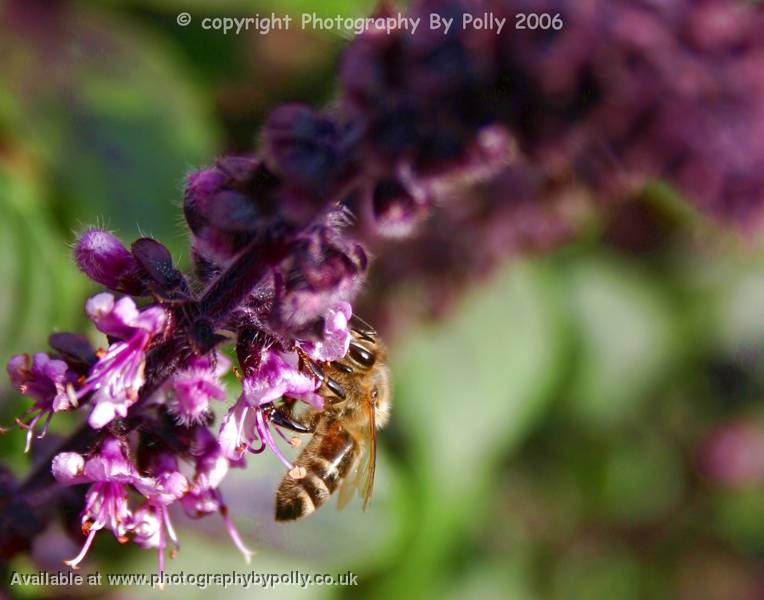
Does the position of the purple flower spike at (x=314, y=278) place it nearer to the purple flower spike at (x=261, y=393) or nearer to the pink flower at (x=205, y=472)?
the purple flower spike at (x=261, y=393)

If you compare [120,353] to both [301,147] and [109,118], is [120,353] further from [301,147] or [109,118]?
[109,118]

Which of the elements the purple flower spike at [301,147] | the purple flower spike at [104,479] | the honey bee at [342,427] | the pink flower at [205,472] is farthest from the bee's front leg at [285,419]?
the purple flower spike at [301,147]

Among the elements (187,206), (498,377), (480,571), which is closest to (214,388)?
(187,206)

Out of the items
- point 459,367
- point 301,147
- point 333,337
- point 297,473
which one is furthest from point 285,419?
point 459,367

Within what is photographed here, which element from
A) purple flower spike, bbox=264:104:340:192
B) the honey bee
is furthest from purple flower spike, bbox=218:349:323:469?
purple flower spike, bbox=264:104:340:192

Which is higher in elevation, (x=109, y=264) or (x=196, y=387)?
(x=109, y=264)

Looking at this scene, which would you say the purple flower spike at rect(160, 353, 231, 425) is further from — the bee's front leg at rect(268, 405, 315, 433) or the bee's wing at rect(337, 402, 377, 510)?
the bee's wing at rect(337, 402, 377, 510)

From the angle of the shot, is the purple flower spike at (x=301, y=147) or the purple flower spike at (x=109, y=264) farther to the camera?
the purple flower spike at (x=109, y=264)
